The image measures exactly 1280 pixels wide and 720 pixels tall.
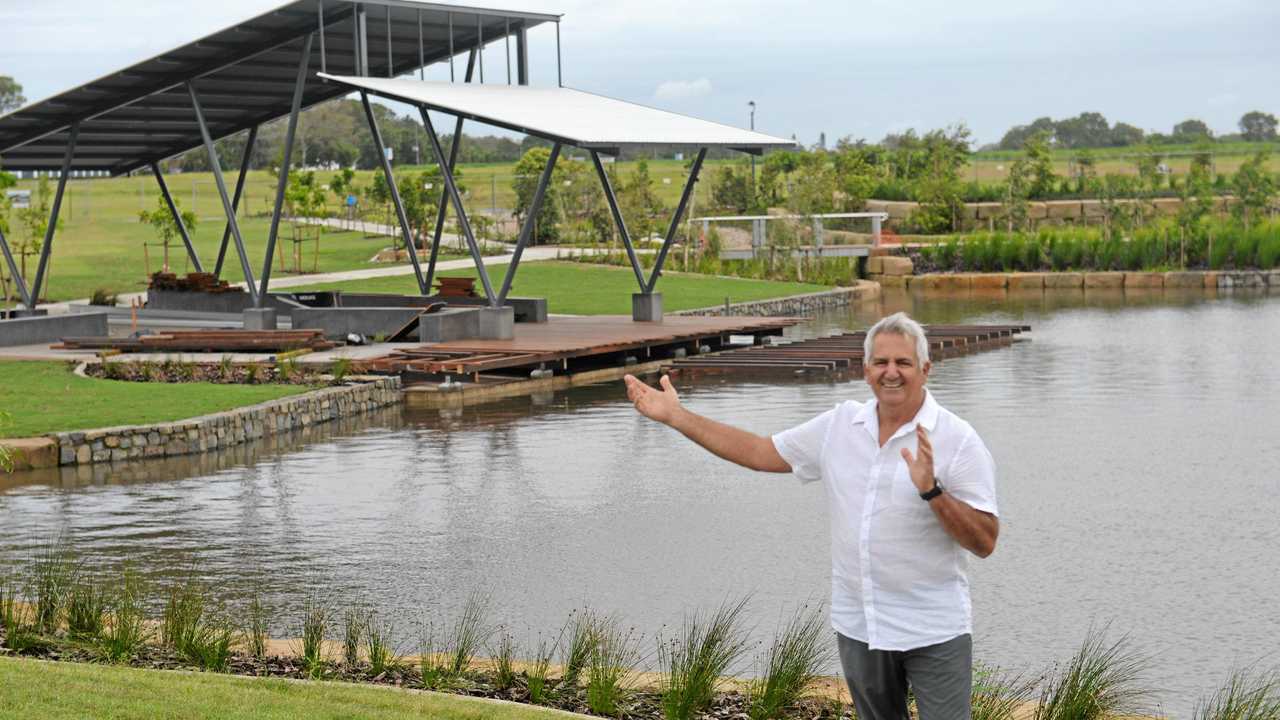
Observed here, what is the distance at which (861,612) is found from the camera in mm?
4961

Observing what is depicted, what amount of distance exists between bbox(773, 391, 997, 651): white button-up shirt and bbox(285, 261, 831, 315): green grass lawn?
29.0 m

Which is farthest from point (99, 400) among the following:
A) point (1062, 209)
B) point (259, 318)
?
point (1062, 209)

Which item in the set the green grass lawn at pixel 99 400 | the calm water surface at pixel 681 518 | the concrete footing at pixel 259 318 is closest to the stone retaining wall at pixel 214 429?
the green grass lawn at pixel 99 400

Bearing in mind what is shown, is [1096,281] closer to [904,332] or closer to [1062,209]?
[1062,209]

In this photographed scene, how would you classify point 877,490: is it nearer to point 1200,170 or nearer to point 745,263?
point 745,263

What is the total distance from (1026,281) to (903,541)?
1734 inches

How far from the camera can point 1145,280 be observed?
45969 mm

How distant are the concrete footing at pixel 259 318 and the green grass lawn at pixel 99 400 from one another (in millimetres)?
4946

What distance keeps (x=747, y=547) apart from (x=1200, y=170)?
169 feet

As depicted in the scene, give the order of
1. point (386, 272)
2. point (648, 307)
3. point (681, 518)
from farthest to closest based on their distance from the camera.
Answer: point (386, 272)
point (648, 307)
point (681, 518)

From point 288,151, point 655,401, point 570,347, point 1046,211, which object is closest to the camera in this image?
point 655,401

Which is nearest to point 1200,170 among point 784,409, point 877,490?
point 784,409

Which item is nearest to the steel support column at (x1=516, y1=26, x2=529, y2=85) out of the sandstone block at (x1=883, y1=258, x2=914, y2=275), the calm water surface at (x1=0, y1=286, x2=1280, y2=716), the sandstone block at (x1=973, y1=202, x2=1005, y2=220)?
the calm water surface at (x1=0, y1=286, x2=1280, y2=716)

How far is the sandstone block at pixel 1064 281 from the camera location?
46656 mm
